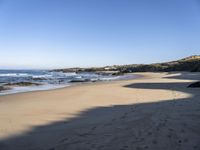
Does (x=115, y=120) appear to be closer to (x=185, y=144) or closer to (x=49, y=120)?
(x=49, y=120)

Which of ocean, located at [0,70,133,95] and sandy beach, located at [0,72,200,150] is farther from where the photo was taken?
ocean, located at [0,70,133,95]

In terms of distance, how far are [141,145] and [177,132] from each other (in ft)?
3.58

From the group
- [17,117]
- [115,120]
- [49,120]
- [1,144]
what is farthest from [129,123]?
[17,117]

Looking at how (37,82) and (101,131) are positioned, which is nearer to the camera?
(101,131)

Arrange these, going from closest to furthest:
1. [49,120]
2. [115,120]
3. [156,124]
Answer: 1. [156,124]
2. [115,120]
3. [49,120]

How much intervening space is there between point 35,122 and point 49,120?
43 centimetres

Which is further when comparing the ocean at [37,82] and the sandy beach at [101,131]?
the ocean at [37,82]

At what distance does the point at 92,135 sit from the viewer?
5.68 meters

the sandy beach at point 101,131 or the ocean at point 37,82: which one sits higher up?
the sandy beach at point 101,131

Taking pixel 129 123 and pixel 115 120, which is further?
pixel 115 120

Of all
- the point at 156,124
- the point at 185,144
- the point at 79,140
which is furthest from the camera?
the point at 156,124

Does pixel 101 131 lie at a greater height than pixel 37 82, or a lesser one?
greater

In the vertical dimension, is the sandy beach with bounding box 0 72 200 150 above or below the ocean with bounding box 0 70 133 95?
above

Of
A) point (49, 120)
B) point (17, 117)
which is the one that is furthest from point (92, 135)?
point (17, 117)
